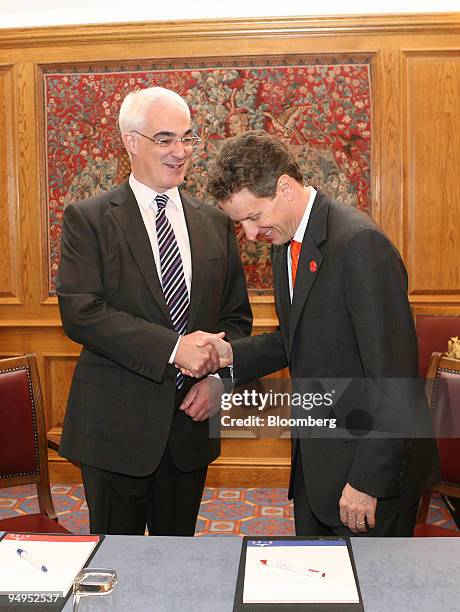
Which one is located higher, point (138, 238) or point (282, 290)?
point (138, 238)

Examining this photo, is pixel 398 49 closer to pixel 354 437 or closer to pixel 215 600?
pixel 354 437

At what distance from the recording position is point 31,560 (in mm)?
1630

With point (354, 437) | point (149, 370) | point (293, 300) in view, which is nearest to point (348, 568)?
point (354, 437)

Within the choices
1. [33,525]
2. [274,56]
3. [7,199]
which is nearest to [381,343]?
[33,525]

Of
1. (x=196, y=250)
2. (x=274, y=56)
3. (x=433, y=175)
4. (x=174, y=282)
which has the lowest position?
(x=174, y=282)

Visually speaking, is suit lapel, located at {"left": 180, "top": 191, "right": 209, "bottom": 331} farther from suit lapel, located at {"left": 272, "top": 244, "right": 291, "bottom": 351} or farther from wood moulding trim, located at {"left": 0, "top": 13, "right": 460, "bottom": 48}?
wood moulding trim, located at {"left": 0, "top": 13, "right": 460, "bottom": 48}

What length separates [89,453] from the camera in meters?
2.47

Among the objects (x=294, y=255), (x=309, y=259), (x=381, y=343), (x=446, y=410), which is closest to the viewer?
(x=381, y=343)

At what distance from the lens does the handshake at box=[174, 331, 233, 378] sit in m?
2.38

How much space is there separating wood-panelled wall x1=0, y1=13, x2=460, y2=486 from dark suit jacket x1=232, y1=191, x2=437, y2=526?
2.84 m

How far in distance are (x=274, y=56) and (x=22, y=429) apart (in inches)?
124

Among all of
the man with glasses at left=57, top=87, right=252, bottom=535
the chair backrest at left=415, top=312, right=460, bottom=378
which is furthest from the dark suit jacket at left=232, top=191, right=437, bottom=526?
the chair backrest at left=415, top=312, right=460, bottom=378

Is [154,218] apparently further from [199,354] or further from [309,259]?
[309,259]

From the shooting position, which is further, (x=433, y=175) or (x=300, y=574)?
(x=433, y=175)
